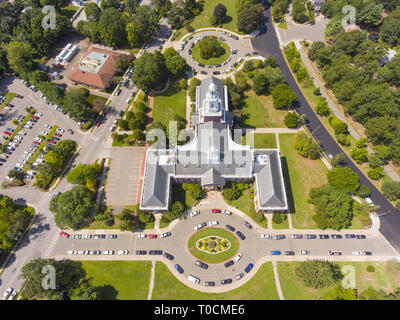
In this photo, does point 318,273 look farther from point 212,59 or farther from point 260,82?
point 212,59

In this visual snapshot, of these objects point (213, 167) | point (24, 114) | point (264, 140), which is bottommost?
point (213, 167)

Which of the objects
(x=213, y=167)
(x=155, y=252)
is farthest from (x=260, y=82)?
(x=155, y=252)

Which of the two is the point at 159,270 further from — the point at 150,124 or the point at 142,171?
the point at 150,124

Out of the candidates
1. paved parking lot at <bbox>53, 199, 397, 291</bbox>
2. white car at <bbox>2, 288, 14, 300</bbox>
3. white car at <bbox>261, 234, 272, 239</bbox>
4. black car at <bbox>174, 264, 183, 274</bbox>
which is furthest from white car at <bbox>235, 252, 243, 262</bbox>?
white car at <bbox>2, 288, 14, 300</bbox>

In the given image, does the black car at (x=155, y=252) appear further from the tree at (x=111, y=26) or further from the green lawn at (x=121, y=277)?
the tree at (x=111, y=26)

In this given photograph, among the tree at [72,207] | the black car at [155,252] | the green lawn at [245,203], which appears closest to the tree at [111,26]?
the tree at [72,207]

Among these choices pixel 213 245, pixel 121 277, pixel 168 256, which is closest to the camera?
pixel 121 277

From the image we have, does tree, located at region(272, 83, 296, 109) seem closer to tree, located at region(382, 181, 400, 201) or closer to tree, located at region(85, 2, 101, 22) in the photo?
tree, located at region(382, 181, 400, 201)

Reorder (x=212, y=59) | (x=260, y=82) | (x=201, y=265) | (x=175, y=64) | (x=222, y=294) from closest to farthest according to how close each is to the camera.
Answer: (x=222, y=294), (x=201, y=265), (x=260, y=82), (x=175, y=64), (x=212, y=59)

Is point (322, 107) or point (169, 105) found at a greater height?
point (169, 105)
